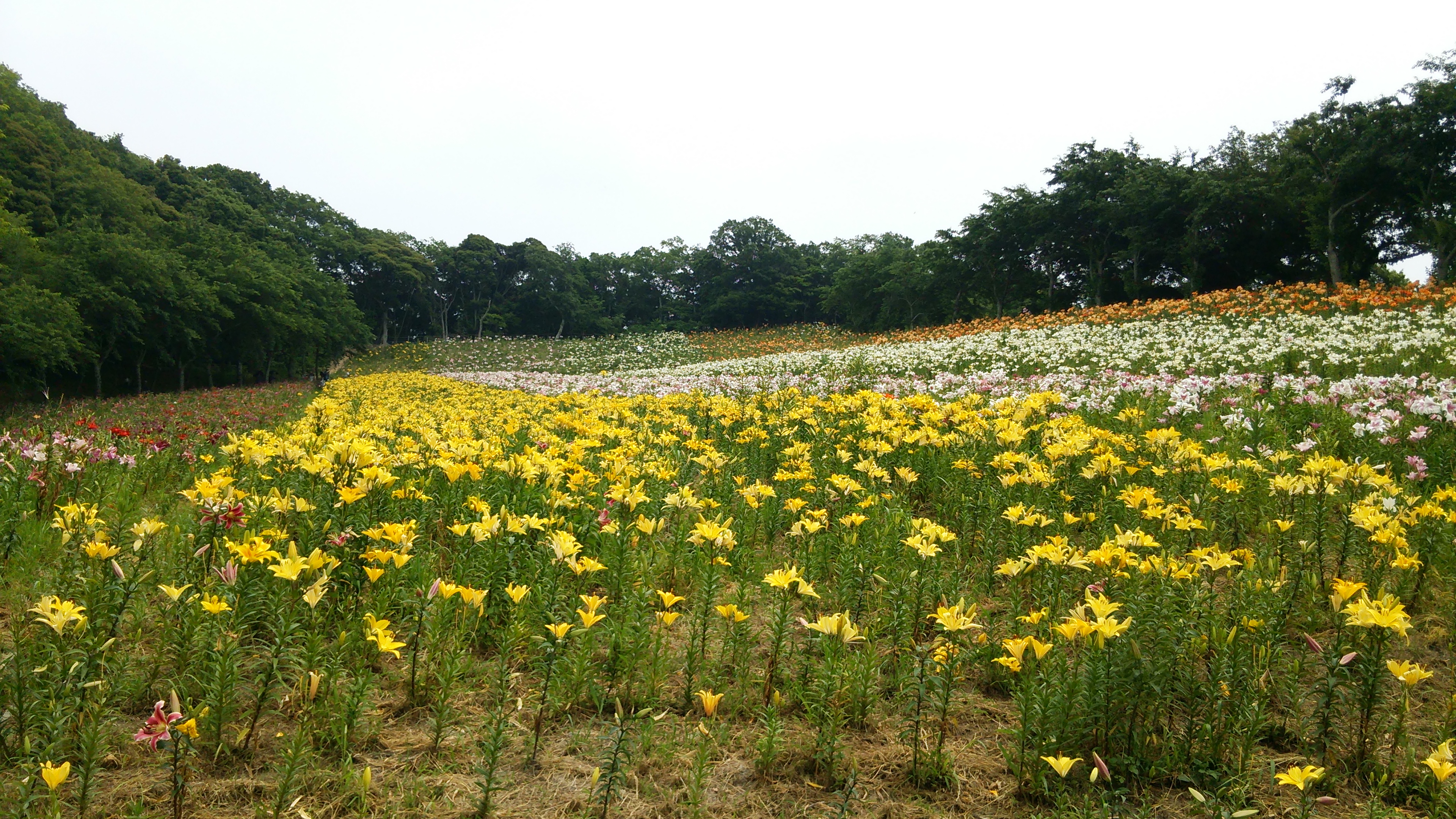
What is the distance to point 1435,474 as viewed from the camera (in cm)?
453

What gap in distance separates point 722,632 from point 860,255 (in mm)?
43605

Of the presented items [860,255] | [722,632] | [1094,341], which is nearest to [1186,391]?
[722,632]

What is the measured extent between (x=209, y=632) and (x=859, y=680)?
234 cm

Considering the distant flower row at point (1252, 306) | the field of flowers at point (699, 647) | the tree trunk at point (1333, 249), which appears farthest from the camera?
the tree trunk at point (1333, 249)

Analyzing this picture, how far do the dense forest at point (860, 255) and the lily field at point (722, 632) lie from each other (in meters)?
18.2

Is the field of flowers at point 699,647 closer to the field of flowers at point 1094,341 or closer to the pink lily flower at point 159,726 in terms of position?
the pink lily flower at point 159,726

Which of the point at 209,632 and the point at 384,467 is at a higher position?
the point at 384,467

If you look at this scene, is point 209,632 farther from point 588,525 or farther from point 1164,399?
point 1164,399

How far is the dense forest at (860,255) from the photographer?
1945cm

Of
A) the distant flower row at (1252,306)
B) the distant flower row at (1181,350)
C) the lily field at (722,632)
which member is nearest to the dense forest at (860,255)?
the distant flower row at (1252,306)

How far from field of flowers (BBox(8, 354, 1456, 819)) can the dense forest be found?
60.4 feet

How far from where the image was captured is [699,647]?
295 centimetres

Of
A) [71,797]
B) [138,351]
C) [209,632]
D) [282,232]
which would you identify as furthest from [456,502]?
[282,232]

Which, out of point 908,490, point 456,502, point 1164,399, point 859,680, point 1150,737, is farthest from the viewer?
point 1164,399
